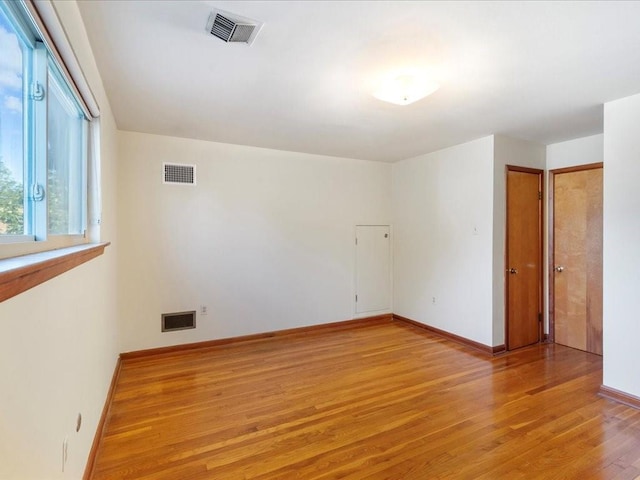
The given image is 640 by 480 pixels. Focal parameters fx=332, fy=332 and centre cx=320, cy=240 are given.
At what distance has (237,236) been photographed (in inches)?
167

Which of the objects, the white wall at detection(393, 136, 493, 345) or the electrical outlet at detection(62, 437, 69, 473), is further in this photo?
the white wall at detection(393, 136, 493, 345)

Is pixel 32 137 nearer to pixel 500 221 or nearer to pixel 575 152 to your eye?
pixel 500 221

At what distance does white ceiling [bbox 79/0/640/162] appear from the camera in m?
1.69

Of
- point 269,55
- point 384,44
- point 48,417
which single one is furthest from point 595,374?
point 48,417

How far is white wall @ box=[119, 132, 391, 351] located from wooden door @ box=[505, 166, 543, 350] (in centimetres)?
191

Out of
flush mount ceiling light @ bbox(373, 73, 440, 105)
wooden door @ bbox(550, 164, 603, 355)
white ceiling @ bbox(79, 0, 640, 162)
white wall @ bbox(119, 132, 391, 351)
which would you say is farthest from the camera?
wooden door @ bbox(550, 164, 603, 355)

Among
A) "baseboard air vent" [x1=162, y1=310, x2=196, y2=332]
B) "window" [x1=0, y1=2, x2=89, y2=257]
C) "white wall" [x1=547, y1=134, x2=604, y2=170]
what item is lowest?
"baseboard air vent" [x1=162, y1=310, x2=196, y2=332]

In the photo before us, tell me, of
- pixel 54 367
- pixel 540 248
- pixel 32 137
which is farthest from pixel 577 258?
pixel 32 137

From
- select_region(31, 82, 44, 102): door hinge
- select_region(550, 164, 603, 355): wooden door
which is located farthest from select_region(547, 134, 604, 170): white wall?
select_region(31, 82, 44, 102): door hinge

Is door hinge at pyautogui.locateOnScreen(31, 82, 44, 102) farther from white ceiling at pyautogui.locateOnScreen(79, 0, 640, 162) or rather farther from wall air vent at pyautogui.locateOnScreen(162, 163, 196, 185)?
wall air vent at pyautogui.locateOnScreen(162, 163, 196, 185)

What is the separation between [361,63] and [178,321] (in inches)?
132

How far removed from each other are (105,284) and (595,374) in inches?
181

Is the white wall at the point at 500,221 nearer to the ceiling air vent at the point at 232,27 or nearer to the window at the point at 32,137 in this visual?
the ceiling air vent at the point at 232,27

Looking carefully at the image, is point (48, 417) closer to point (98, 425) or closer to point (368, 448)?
point (98, 425)
